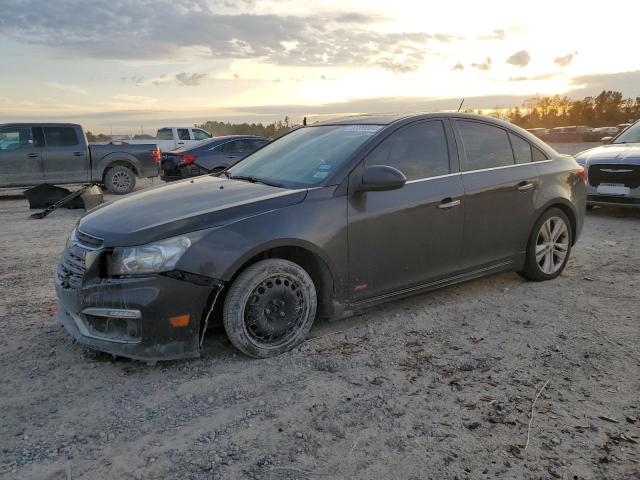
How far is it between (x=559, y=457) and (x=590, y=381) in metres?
0.95

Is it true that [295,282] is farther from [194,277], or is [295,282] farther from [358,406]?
[358,406]

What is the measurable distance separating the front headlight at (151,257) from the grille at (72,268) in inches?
12.7

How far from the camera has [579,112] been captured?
38.0 metres

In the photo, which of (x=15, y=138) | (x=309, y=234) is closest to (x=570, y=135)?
(x=15, y=138)

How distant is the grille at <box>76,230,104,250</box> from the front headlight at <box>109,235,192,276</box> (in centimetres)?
24

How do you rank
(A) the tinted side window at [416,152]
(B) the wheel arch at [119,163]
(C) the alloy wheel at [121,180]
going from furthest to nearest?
(C) the alloy wheel at [121,180]
(B) the wheel arch at [119,163]
(A) the tinted side window at [416,152]

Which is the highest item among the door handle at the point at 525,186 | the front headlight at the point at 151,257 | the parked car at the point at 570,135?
the door handle at the point at 525,186

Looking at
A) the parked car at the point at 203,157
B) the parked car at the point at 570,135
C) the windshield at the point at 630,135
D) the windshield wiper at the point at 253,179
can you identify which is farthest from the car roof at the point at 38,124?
the parked car at the point at 570,135

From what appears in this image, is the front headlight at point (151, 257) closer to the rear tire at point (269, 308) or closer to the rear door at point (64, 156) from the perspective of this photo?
the rear tire at point (269, 308)

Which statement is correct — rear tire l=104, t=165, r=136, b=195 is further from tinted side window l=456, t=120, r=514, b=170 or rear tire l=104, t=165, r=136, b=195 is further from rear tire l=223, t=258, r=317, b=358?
rear tire l=223, t=258, r=317, b=358

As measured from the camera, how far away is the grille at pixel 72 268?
3.52m

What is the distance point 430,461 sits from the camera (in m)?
2.62

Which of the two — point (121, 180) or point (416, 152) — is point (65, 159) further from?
point (416, 152)

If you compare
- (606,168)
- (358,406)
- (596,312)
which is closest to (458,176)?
(596,312)
